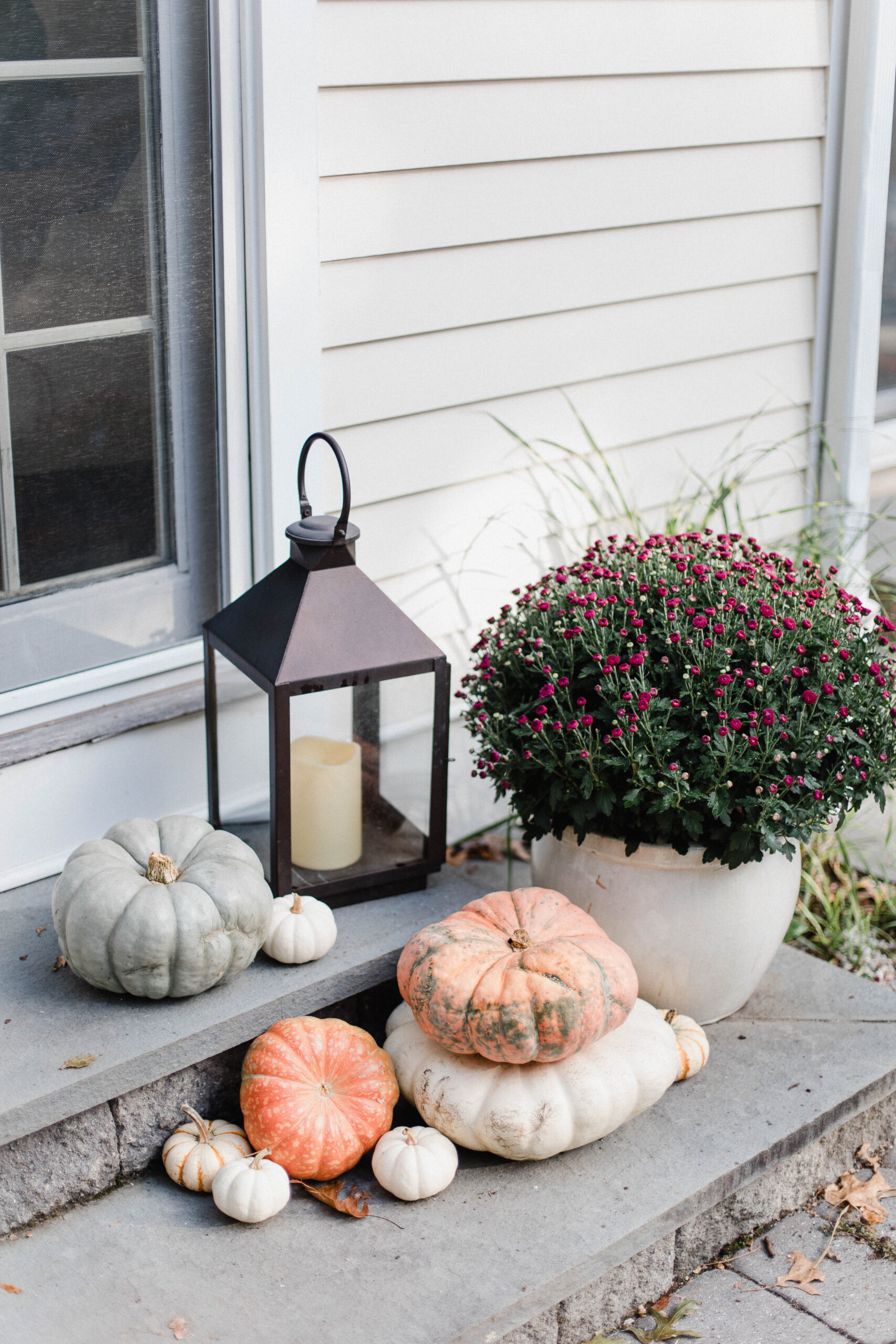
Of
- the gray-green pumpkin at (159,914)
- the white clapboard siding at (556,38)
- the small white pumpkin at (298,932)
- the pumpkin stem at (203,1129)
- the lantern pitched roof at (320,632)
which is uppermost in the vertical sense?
the white clapboard siding at (556,38)

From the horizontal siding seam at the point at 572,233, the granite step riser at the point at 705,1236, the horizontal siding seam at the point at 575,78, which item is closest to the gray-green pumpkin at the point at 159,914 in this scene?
the granite step riser at the point at 705,1236

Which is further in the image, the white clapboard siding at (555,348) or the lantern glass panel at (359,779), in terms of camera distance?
the white clapboard siding at (555,348)

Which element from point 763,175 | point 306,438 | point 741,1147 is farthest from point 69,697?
point 763,175

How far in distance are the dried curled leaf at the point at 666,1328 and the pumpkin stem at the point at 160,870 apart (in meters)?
0.97

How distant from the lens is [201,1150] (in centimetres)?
193

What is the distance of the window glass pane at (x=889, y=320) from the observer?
3980 millimetres

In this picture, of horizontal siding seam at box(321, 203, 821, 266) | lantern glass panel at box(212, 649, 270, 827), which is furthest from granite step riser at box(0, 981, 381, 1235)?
horizontal siding seam at box(321, 203, 821, 266)

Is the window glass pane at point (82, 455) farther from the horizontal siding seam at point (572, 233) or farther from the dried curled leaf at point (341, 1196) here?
the dried curled leaf at point (341, 1196)

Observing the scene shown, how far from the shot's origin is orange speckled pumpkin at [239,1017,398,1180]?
190 centimetres

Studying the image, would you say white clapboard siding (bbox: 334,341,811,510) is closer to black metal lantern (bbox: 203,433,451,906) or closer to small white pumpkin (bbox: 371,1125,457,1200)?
black metal lantern (bbox: 203,433,451,906)

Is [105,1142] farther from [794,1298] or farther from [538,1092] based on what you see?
[794,1298]

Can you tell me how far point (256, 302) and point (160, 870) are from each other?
1.06 meters

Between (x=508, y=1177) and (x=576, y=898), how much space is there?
51 cm

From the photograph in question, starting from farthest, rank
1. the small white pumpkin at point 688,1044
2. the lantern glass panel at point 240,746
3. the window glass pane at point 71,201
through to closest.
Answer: the lantern glass panel at point 240,746
the small white pumpkin at point 688,1044
the window glass pane at point 71,201
